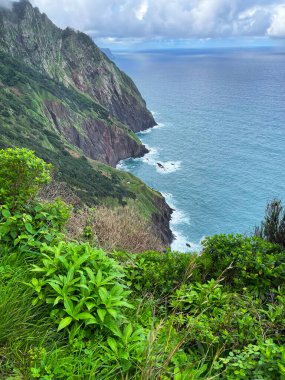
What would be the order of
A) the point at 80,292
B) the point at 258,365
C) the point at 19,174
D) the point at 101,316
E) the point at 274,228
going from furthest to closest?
the point at 274,228 → the point at 19,174 → the point at 80,292 → the point at 101,316 → the point at 258,365

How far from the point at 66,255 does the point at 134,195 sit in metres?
56.8

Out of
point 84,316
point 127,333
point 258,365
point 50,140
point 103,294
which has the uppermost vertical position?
point 103,294

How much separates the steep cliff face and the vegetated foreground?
378ft

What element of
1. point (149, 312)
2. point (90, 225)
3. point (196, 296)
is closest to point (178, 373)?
point (149, 312)

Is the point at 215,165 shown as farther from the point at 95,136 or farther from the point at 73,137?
the point at 73,137

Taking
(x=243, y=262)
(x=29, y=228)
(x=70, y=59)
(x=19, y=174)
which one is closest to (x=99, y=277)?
(x=29, y=228)

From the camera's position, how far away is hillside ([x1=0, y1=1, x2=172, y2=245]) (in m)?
57.6

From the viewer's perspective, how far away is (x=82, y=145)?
93.2 m

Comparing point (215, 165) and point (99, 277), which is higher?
point (99, 277)

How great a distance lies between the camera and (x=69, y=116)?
9538 centimetres

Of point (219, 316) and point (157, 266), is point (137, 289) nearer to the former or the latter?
point (157, 266)

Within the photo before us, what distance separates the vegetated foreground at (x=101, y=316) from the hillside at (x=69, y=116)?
32064 millimetres

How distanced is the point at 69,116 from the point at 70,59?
153ft

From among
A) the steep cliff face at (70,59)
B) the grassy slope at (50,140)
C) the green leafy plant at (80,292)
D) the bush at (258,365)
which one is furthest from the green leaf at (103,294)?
the steep cliff face at (70,59)
